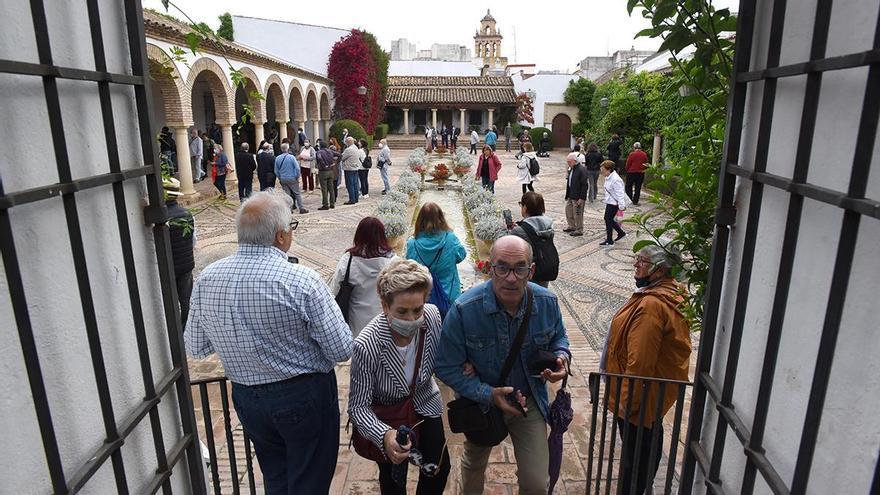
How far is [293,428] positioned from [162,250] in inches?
44.2

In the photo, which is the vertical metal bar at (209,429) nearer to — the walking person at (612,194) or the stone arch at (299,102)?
the walking person at (612,194)

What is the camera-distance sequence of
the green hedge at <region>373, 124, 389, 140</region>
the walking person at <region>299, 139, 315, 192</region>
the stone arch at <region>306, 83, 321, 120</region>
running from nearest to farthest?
the walking person at <region>299, 139, 315, 192</region>
the stone arch at <region>306, 83, 321, 120</region>
the green hedge at <region>373, 124, 389, 140</region>

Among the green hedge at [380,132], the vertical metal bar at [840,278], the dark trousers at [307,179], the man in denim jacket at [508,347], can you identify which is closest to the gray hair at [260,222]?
the man in denim jacket at [508,347]

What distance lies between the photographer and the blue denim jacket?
2854 millimetres

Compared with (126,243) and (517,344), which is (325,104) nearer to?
(517,344)

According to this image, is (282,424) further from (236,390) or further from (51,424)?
(51,424)

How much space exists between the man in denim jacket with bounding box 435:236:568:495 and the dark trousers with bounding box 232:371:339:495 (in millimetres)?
636

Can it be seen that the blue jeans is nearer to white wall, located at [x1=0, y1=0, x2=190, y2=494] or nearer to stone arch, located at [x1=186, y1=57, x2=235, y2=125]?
stone arch, located at [x1=186, y1=57, x2=235, y2=125]

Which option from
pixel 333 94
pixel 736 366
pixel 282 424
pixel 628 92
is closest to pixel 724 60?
pixel 736 366

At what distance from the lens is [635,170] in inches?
545

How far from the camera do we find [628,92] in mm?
20750

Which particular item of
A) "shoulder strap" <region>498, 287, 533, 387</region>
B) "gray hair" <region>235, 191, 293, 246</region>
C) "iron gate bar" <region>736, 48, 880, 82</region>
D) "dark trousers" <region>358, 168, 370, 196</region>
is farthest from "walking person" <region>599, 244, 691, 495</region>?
"dark trousers" <region>358, 168, 370, 196</region>

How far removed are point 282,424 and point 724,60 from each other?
2.74 meters

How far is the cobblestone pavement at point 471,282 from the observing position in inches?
155
